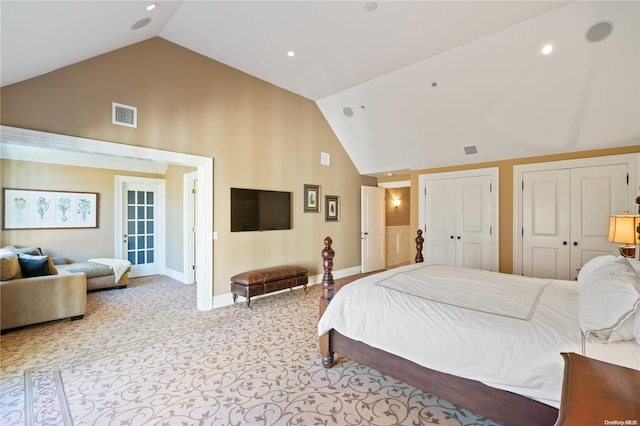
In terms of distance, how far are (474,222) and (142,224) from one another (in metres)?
6.91

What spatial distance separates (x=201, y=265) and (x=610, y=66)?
5594mm

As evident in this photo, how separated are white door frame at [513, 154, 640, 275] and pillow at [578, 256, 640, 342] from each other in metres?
3.24

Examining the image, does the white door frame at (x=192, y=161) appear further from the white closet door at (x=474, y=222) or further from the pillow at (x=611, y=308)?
the white closet door at (x=474, y=222)

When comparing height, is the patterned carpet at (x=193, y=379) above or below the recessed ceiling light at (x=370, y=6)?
below

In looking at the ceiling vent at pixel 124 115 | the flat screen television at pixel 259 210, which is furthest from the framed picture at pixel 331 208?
the ceiling vent at pixel 124 115

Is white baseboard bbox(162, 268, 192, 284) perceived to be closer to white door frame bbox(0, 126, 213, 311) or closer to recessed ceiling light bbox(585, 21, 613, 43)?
white door frame bbox(0, 126, 213, 311)

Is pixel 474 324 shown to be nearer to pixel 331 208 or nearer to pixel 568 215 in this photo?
pixel 568 215

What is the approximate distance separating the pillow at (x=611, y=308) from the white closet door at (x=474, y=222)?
3502mm

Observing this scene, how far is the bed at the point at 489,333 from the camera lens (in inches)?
58.9

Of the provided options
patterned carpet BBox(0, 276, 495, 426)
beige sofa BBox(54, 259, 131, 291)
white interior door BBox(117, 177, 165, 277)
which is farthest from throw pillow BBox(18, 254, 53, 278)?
white interior door BBox(117, 177, 165, 277)

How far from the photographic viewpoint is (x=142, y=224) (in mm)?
6426

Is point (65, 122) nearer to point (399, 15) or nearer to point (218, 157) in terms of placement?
point (218, 157)

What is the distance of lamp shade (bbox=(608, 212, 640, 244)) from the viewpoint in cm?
291

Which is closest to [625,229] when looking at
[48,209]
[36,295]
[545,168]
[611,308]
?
[545,168]
